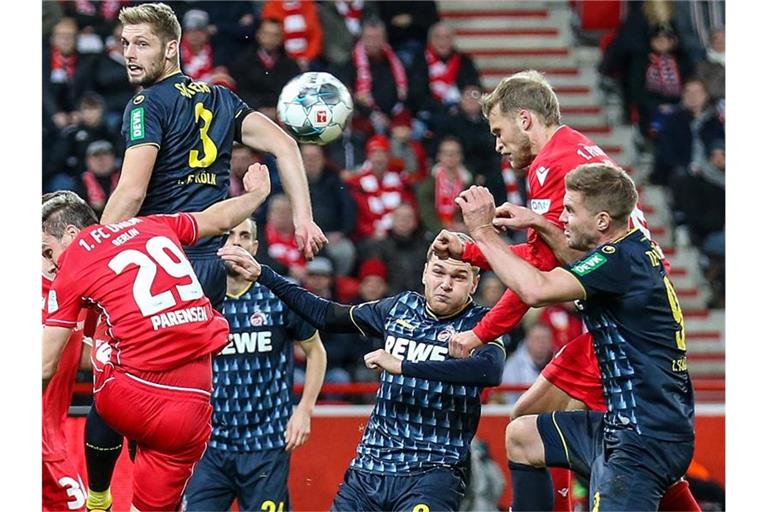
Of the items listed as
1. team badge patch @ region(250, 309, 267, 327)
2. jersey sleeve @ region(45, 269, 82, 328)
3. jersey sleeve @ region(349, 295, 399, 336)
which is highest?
jersey sleeve @ region(45, 269, 82, 328)

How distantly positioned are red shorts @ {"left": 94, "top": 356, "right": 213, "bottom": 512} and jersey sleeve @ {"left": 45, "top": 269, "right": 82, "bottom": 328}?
30 cm

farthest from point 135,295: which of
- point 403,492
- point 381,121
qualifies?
point 381,121

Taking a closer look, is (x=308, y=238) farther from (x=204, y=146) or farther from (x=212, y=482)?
(x=212, y=482)

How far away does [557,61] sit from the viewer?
14133 mm

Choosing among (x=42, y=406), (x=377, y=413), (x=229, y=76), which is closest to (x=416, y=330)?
(x=377, y=413)

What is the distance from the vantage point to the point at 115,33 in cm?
1198

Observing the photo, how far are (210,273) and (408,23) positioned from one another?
21.6ft

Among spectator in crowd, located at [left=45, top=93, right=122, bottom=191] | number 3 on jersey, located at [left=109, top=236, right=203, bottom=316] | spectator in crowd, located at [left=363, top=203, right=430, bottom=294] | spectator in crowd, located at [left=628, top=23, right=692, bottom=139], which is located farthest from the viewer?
spectator in crowd, located at [left=628, top=23, right=692, bottom=139]

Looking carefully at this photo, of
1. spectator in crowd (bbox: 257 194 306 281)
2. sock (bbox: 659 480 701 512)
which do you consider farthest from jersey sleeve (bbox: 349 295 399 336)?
spectator in crowd (bbox: 257 194 306 281)

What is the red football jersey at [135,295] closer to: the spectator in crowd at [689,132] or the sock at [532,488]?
the sock at [532,488]

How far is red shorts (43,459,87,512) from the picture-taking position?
666cm

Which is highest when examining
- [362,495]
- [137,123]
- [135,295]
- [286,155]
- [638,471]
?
[137,123]

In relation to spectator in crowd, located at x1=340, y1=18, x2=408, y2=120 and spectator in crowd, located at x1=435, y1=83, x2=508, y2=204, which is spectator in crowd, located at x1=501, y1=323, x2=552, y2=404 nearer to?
spectator in crowd, located at x1=435, y1=83, x2=508, y2=204

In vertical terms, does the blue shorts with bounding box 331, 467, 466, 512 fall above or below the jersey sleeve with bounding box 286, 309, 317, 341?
below
